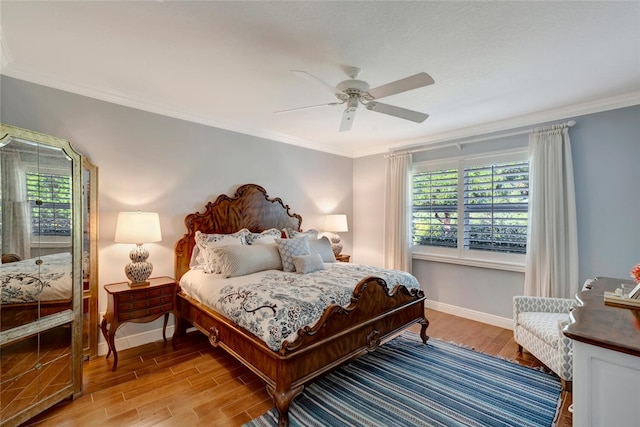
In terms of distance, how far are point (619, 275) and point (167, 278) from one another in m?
4.89

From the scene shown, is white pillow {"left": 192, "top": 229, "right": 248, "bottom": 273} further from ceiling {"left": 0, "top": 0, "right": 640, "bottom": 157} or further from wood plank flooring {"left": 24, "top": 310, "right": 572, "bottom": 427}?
ceiling {"left": 0, "top": 0, "right": 640, "bottom": 157}

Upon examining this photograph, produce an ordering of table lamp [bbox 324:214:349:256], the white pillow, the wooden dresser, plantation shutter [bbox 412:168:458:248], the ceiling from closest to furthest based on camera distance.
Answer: the wooden dresser, the ceiling, the white pillow, plantation shutter [bbox 412:168:458:248], table lamp [bbox 324:214:349:256]

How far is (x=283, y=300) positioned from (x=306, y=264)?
1.01m

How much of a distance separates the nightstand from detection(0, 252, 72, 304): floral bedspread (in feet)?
1.60

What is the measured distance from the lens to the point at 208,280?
115 inches

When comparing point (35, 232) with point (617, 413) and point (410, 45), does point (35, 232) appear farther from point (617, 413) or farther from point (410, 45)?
point (617, 413)

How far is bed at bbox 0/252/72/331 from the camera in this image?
190 cm

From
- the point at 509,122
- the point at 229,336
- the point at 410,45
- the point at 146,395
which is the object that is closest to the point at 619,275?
the point at 509,122

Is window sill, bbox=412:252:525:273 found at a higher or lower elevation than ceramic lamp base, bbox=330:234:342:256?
lower

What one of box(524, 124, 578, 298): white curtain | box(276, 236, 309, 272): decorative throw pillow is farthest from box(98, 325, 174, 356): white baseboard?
box(524, 124, 578, 298): white curtain

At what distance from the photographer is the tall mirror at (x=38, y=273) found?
6.23 feet

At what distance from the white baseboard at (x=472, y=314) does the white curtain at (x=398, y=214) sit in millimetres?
662

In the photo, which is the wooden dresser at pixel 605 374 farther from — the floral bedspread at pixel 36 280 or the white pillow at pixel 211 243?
the floral bedspread at pixel 36 280

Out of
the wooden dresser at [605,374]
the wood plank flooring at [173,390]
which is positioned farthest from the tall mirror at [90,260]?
the wooden dresser at [605,374]
